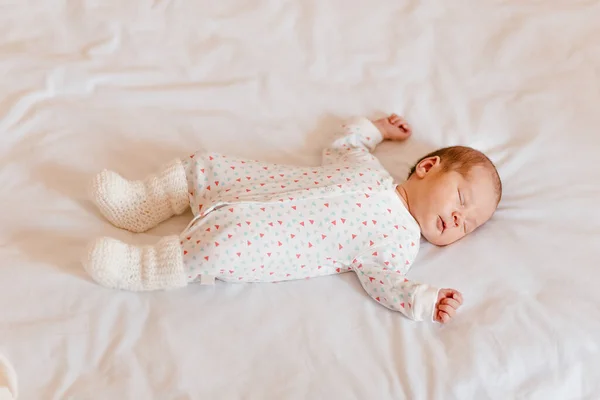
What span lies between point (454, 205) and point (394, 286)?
0.25 m

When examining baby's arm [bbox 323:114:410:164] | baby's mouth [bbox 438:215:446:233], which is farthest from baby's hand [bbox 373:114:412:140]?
baby's mouth [bbox 438:215:446:233]

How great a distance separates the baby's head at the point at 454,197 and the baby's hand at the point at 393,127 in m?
0.17

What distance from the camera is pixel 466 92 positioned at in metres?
1.60

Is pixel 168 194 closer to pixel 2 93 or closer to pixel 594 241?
pixel 2 93

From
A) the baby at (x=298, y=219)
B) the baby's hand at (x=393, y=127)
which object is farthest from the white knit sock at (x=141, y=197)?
the baby's hand at (x=393, y=127)

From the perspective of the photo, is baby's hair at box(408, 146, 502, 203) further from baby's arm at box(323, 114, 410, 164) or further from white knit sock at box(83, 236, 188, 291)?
white knit sock at box(83, 236, 188, 291)

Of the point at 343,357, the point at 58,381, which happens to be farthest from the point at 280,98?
the point at 58,381

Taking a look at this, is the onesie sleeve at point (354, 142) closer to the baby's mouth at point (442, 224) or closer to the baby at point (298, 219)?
the baby at point (298, 219)

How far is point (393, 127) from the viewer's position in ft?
4.98

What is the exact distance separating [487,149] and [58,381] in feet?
3.35

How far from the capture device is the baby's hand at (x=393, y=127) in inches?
59.6

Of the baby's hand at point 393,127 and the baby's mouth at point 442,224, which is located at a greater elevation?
the baby's hand at point 393,127

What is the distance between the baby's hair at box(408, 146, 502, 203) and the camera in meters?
1.36

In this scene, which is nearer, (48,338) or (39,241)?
(48,338)
